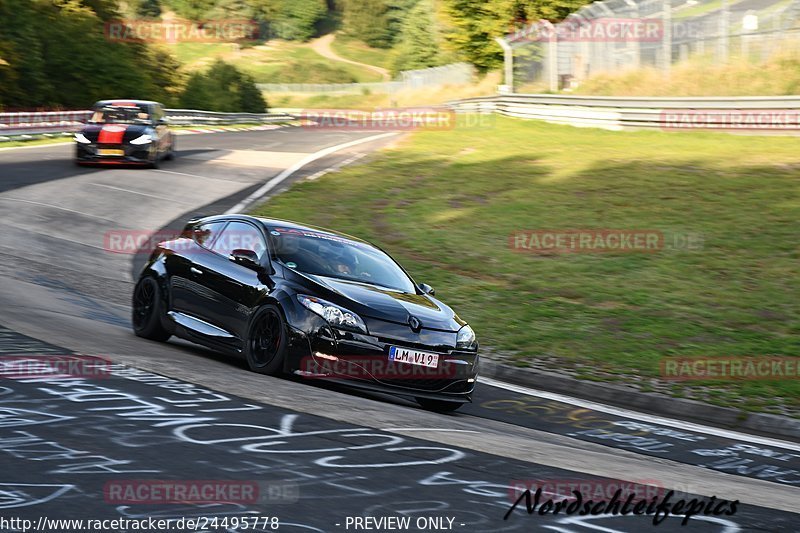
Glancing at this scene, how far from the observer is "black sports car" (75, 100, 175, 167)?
2625cm

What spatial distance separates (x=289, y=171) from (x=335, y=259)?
19276mm

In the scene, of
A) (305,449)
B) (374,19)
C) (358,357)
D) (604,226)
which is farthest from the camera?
(374,19)

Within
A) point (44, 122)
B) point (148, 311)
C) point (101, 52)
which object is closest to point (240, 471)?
point (148, 311)

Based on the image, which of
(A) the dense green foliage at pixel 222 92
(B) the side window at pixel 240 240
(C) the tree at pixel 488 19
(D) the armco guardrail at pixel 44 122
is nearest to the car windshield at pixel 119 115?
(D) the armco guardrail at pixel 44 122

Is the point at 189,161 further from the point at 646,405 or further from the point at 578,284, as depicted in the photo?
the point at 646,405

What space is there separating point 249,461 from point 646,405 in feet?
18.7

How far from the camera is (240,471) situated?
19.1ft

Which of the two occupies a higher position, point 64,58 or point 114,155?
point 64,58

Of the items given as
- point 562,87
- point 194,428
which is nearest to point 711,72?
point 562,87

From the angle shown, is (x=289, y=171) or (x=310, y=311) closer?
(x=310, y=311)

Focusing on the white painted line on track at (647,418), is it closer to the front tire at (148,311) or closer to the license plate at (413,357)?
the license plate at (413,357)

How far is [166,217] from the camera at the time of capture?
2116 centimetres

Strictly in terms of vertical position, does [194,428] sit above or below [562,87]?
below

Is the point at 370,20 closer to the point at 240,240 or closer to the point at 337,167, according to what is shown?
the point at 337,167
